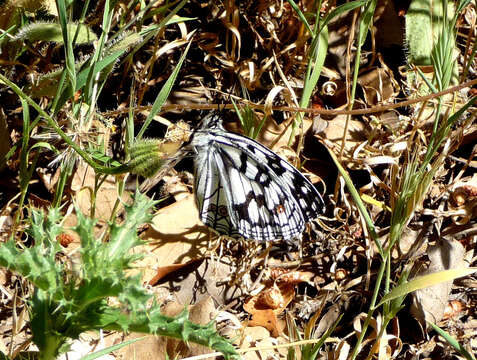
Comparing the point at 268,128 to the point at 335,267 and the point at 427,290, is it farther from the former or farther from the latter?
the point at 427,290

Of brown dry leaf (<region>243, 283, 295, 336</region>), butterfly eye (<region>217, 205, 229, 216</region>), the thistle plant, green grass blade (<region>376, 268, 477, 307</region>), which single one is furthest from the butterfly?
the thistle plant

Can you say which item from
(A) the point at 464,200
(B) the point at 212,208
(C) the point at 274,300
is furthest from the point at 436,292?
(B) the point at 212,208

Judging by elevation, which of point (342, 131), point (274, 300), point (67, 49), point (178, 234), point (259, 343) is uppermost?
point (67, 49)

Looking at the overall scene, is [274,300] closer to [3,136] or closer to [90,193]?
[90,193]

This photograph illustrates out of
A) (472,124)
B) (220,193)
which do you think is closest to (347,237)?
(220,193)

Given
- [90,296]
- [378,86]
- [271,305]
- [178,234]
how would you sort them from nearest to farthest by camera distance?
[90,296], [271,305], [178,234], [378,86]

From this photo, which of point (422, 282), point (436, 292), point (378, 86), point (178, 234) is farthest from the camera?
point (378, 86)

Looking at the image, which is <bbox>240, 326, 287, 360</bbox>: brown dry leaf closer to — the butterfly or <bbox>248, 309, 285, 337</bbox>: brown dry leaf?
<bbox>248, 309, 285, 337</bbox>: brown dry leaf
